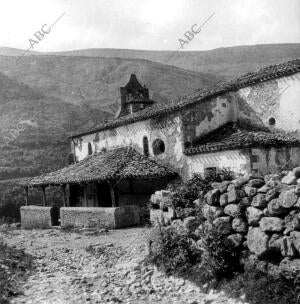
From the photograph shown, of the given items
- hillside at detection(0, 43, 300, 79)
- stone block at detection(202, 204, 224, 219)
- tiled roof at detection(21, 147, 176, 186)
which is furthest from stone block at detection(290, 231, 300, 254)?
hillside at detection(0, 43, 300, 79)

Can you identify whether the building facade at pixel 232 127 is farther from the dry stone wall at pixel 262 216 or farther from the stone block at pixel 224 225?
the stone block at pixel 224 225

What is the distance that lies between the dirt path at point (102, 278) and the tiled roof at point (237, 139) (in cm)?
516

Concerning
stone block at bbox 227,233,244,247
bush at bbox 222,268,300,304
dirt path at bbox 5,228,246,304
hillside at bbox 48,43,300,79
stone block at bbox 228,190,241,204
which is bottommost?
dirt path at bbox 5,228,246,304

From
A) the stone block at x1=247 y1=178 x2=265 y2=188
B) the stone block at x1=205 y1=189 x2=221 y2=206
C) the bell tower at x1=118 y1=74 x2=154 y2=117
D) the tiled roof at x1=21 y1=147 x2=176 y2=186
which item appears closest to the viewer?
the stone block at x1=247 y1=178 x2=265 y2=188

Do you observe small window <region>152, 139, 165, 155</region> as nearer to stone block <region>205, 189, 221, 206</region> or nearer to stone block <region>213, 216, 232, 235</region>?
stone block <region>205, 189, 221, 206</region>

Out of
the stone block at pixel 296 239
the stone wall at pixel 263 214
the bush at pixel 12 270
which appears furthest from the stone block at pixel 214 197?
the bush at pixel 12 270

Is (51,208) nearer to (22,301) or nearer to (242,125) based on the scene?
(242,125)

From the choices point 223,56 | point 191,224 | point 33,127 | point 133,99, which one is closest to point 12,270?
point 191,224

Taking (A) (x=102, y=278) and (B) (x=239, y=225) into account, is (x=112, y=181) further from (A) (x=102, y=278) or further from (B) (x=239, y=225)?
(B) (x=239, y=225)

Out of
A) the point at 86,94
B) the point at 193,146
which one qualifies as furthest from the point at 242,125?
the point at 86,94

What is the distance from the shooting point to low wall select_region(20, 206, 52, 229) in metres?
21.8

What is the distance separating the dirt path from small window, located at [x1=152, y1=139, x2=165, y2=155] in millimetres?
6579

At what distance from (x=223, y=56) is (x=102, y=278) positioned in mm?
99055

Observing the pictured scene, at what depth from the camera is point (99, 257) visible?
11859mm
